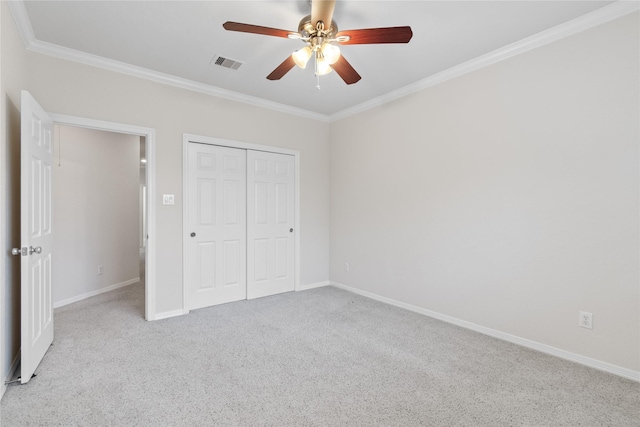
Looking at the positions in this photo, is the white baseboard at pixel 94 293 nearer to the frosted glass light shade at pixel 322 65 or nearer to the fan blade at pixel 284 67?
the fan blade at pixel 284 67

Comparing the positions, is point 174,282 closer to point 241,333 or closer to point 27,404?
point 241,333

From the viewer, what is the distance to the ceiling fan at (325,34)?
6.19 feet

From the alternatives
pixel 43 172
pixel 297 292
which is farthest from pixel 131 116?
pixel 297 292

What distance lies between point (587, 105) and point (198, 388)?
3559mm

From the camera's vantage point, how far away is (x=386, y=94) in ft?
12.7

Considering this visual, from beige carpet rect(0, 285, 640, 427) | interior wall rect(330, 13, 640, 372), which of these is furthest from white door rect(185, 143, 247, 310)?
interior wall rect(330, 13, 640, 372)

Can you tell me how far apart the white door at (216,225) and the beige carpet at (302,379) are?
582 mm

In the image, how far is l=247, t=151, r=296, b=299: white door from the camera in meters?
4.12

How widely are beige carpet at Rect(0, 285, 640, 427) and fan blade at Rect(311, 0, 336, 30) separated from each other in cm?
247

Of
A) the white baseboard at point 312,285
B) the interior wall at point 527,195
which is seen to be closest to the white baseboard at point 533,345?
the interior wall at point 527,195

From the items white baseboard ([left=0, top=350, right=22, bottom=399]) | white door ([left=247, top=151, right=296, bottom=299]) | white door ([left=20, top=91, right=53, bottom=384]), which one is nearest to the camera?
white baseboard ([left=0, top=350, right=22, bottom=399])

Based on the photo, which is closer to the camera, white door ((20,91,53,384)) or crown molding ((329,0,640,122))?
white door ((20,91,53,384))

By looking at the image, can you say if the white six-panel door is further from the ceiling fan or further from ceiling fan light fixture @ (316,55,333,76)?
ceiling fan light fixture @ (316,55,333,76)

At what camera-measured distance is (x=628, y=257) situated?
2.20 metres
